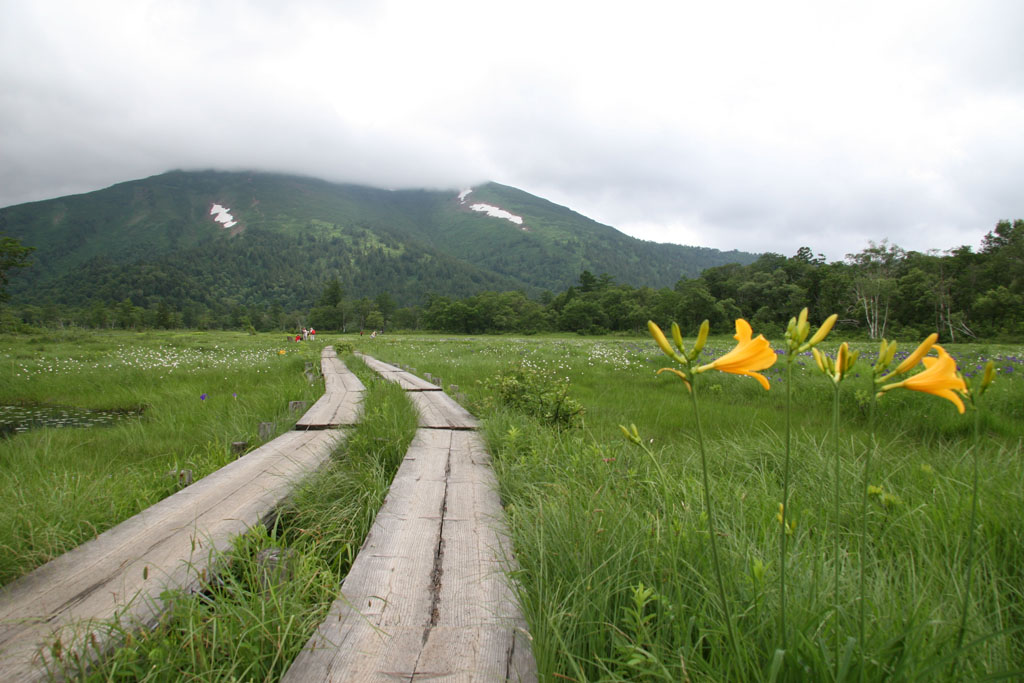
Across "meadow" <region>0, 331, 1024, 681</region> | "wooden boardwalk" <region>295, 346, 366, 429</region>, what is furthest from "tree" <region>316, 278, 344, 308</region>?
"meadow" <region>0, 331, 1024, 681</region>

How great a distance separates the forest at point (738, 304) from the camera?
3997cm

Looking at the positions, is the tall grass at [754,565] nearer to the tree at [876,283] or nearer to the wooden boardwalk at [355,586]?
the wooden boardwalk at [355,586]

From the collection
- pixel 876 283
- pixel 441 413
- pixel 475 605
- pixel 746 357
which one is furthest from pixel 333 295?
pixel 746 357

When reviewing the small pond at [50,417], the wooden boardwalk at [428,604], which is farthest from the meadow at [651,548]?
the small pond at [50,417]

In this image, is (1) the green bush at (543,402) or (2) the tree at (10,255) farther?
(2) the tree at (10,255)

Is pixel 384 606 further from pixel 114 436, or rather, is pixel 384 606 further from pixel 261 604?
pixel 114 436

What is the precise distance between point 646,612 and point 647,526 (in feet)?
1.10

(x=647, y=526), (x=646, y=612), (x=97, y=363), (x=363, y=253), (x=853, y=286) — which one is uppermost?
(x=363, y=253)

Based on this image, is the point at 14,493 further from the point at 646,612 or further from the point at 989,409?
the point at 989,409

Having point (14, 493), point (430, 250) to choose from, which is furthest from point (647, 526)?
point (430, 250)

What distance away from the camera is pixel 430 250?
192m

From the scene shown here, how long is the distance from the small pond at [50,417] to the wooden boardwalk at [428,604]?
810 centimetres

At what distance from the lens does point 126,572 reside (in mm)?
1894

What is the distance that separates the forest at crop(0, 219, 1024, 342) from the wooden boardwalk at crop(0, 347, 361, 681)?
32.2 ft
